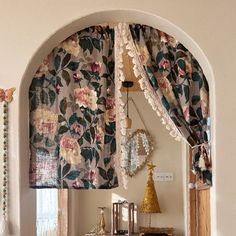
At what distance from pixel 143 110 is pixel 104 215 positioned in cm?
150

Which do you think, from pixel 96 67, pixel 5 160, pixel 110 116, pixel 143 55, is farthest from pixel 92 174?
pixel 143 55

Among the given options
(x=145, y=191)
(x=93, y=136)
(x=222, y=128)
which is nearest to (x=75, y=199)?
(x=145, y=191)

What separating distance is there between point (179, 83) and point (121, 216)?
3.61 metres

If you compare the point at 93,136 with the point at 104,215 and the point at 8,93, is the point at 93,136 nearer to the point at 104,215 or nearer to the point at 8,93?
the point at 8,93

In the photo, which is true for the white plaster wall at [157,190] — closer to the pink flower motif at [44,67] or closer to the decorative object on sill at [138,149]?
the decorative object on sill at [138,149]

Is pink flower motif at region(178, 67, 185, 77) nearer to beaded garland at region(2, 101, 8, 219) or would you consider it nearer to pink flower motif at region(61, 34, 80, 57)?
pink flower motif at region(61, 34, 80, 57)

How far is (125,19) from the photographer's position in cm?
238

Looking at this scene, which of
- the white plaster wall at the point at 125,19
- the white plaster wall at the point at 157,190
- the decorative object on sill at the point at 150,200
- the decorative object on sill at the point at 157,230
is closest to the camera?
the white plaster wall at the point at 125,19

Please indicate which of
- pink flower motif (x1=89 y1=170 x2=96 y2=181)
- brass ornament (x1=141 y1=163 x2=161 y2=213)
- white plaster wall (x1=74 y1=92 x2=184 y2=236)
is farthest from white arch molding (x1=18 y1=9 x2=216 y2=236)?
white plaster wall (x1=74 y1=92 x2=184 y2=236)

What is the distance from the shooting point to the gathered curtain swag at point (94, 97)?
7.86 ft

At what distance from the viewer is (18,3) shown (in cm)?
235

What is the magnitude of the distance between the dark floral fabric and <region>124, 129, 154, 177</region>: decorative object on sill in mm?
3356

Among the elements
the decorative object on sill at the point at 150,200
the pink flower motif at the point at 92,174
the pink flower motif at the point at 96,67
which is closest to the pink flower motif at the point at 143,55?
the pink flower motif at the point at 96,67

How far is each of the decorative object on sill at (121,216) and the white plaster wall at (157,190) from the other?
13 centimetres
